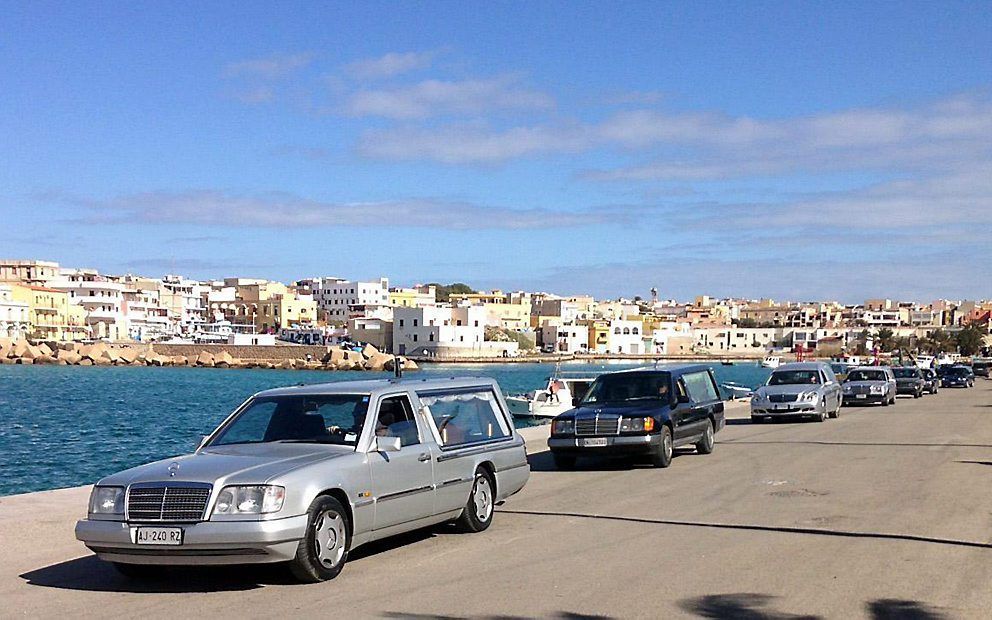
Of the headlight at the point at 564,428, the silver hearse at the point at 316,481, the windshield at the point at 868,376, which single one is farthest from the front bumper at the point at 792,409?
the silver hearse at the point at 316,481

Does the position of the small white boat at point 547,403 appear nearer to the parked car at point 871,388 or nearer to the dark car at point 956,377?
the parked car at point 871,388

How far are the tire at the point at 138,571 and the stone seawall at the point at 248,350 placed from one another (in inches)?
5549

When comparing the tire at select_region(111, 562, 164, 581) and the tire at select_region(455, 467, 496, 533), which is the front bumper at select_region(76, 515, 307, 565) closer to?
the tire at select_region(111, 562, 164, 581)

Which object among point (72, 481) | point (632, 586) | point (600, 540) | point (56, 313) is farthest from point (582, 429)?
point (56, 313)

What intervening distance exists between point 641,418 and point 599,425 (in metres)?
0.73

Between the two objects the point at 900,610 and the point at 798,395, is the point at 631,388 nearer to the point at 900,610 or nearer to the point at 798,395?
the point at 900,610

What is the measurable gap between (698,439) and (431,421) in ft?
36.1

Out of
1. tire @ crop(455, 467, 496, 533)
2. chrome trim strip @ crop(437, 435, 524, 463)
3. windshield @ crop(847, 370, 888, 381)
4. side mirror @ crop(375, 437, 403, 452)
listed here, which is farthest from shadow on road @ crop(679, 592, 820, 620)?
windshield @ crop(847, 370, 888, 381)

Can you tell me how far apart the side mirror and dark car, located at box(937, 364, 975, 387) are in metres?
63.3

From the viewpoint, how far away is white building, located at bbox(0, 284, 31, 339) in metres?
148

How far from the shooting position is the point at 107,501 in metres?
9.47

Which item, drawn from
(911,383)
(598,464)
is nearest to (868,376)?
(911,383)

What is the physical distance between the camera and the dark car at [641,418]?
62.6ft

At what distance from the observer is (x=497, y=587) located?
30.5 feet
